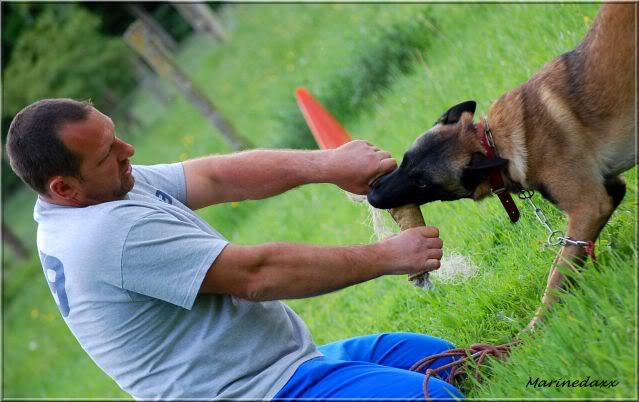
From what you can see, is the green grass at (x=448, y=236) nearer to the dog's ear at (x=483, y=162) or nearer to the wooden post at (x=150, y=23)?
the dog's ear at (x=483, y=162)

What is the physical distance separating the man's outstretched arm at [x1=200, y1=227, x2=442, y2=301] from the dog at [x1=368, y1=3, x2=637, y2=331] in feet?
2.26

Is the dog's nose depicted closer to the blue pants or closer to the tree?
the blue pants

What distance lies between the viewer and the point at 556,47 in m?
5.79

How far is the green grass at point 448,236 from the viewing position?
3162 millimetres

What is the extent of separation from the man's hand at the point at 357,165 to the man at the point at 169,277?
66 centimetres

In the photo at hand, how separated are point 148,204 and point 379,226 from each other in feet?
4.81

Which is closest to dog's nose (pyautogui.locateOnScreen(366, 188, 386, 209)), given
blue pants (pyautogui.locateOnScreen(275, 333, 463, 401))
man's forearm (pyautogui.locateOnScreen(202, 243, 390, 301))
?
man's forearm (pyautogui.locateOnScreen(202, 243, 390, 301))

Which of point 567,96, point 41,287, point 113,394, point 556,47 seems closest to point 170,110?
point 41,287

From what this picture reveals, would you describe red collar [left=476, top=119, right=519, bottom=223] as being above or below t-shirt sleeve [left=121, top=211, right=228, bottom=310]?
below

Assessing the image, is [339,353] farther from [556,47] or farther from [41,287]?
[41,287]

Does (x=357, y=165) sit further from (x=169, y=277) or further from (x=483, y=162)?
(x=169, y=277)

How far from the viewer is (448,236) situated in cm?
548

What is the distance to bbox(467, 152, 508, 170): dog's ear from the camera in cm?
375

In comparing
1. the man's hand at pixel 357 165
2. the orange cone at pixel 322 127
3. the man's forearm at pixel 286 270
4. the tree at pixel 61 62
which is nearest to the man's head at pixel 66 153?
the man's forearm at pixel 286 270
